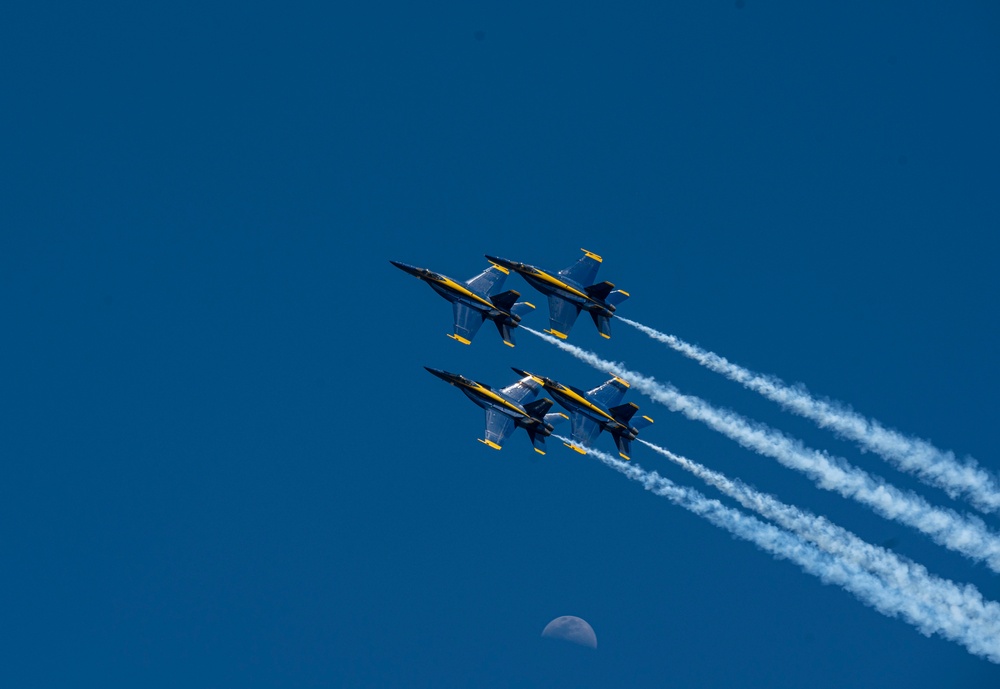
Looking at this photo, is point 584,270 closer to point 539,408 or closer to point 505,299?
point 505,299

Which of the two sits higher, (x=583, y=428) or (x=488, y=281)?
(x=488, y=281)

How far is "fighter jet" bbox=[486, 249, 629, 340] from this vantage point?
4395 inches

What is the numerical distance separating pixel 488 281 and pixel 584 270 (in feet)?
28.0

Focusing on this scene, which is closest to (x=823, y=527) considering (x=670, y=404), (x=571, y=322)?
(x=670, y=404)

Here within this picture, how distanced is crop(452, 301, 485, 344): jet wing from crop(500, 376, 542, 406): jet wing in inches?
241

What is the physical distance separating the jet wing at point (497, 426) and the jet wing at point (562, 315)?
343 inches

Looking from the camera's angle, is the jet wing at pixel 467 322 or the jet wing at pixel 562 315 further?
the jet wing at pixel 562 315

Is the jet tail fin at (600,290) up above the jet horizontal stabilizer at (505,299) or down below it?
above

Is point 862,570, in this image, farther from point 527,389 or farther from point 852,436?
point 527,389

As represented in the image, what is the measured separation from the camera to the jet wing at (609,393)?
111750 millimetres

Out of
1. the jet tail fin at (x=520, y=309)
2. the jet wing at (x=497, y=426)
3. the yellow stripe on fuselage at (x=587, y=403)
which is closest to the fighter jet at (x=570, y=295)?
the jet tail fin at (x=520, y=309)

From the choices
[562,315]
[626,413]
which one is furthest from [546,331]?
[626,413]

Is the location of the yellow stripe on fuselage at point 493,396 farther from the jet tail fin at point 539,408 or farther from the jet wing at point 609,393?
the jet wing at point 609,393

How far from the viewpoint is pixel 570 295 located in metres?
112
